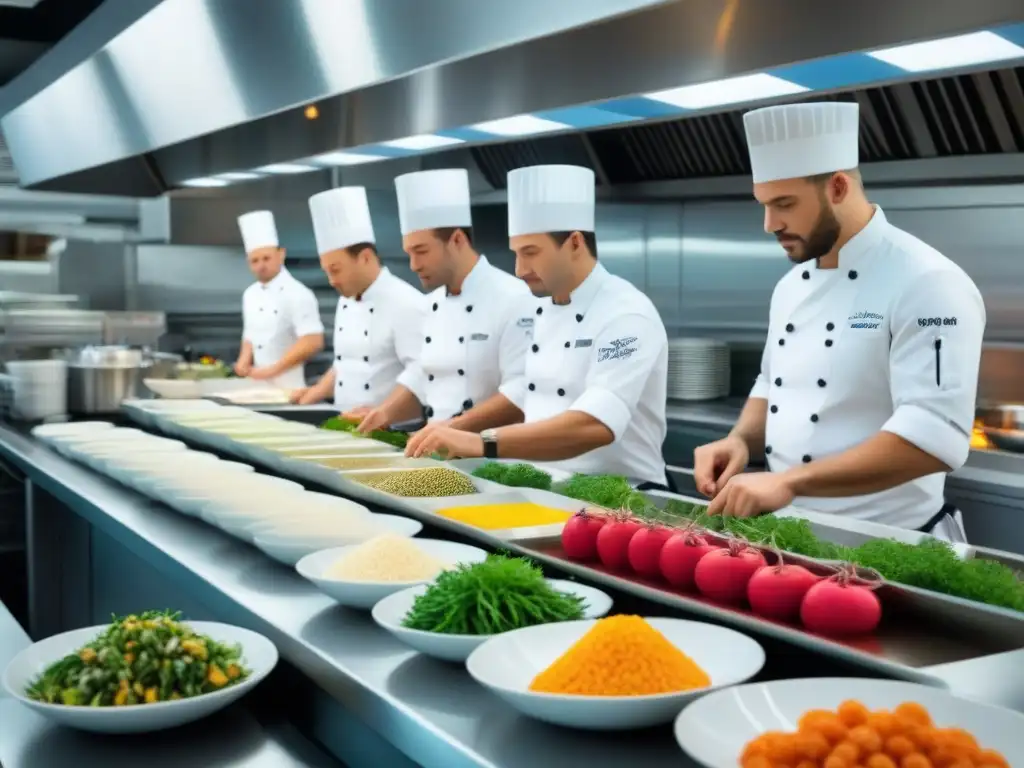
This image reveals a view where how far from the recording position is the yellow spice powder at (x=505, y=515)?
214 centimetres

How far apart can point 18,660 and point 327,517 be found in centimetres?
67

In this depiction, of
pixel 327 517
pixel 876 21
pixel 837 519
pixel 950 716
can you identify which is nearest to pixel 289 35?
pixel 327 517

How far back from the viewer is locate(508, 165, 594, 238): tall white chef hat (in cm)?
342

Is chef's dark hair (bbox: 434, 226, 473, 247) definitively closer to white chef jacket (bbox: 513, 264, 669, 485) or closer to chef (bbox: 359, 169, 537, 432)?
chef (bbox: 359, 169, 537, 432)

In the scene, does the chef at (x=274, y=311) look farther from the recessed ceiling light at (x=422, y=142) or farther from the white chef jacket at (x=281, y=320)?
the recessed ceiling light at (x=422, y=142)

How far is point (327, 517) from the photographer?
2189 millimetres

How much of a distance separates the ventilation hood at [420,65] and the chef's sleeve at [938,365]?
0.56 m

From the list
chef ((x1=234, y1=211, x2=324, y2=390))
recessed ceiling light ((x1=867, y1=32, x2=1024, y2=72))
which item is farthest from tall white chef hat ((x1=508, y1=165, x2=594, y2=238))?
chef ((x1=234, y1=211, x2=324, y2=390))

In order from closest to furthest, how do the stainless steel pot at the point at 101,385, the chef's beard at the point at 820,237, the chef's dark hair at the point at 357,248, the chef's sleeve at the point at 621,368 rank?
the chef's beard at the point at 820,237
the chef's sleeve at the point at 621,368
the stainless steel pot at the point at 101,385
the chef's dark hair at the point at 357,248

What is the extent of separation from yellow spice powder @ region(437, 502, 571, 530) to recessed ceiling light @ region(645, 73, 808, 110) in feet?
2.91

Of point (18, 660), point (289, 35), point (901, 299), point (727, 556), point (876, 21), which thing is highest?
point (289, 35)

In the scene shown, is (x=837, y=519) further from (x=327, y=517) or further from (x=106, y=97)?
(x=106, y=97)

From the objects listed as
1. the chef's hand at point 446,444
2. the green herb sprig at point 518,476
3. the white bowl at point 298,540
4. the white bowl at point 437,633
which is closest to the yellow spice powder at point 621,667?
the white bowl at point 437,633

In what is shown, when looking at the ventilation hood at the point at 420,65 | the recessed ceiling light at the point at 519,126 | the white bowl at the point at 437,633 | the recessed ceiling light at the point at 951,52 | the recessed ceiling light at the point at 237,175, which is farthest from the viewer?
the recessed ceiling light at the point at 237,175
